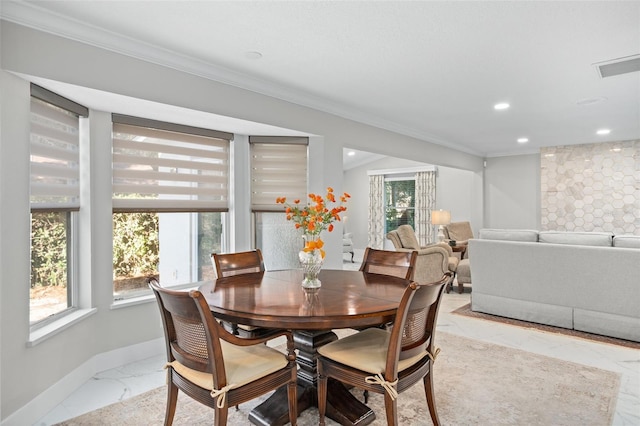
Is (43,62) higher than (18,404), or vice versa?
(43,62)

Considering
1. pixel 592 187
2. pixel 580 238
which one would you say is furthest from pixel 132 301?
pixel 592 187

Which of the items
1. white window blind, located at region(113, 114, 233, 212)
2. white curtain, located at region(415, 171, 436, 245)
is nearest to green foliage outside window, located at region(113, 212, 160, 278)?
white window blind, located at region(113, 114, 233, 212)

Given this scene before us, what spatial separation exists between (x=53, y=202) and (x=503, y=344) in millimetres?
3908

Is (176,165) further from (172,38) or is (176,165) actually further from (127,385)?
(127,385)

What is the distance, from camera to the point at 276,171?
4184mm

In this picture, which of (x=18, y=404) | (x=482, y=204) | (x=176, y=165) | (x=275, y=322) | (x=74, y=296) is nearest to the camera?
(x=275, y=322)

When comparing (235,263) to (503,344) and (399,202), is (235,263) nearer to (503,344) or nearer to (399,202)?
(503,344)

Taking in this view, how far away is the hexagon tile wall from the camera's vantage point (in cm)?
668

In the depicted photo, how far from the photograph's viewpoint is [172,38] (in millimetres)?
2557

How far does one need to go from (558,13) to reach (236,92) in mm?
2413

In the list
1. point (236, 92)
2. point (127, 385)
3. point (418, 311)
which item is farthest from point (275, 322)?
point (236, 92)

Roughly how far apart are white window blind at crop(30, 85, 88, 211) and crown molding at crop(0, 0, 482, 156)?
0.40 m

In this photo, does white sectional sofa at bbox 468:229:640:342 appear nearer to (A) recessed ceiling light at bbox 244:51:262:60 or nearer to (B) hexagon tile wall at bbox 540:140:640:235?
(A) recessed ceiling light at bbox 244:51:262:60

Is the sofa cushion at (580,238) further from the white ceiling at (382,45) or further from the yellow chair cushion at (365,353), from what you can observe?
the yellow chair cushion at (365,353)
